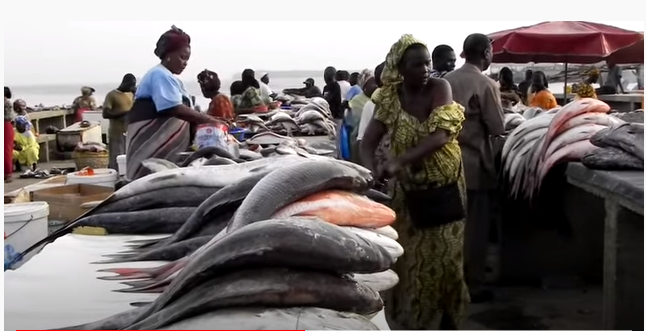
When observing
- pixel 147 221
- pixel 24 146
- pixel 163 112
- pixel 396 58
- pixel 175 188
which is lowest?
pixel 24 146

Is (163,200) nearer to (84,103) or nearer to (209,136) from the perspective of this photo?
(209,136)

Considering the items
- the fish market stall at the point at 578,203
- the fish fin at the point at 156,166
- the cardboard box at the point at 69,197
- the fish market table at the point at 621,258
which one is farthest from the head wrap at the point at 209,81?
the fish market table at the point at 621,258

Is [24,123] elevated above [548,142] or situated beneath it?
situated beneath

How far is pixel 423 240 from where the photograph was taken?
13.9 ft

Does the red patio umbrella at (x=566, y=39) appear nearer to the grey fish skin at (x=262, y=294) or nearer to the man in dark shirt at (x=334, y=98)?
the man in dark shirt at (x=334, y=98)

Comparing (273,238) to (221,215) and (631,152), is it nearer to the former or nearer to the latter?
(221,215)

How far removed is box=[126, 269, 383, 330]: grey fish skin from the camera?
1528 mm

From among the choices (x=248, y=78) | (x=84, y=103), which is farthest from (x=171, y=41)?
(x=84, y=103)

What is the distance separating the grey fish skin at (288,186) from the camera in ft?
6.89

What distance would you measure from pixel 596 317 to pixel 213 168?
141 inches

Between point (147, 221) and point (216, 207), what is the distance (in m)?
0.41

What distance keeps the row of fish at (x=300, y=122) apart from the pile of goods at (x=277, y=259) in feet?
17.6

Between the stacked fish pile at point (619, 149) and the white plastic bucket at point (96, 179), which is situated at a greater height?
the stacked fish pile at point (619, 149)

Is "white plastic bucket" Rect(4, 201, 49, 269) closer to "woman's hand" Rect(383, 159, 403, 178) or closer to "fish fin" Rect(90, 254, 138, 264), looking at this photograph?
"fish fin" Rect(90, 254, 138, 264)
